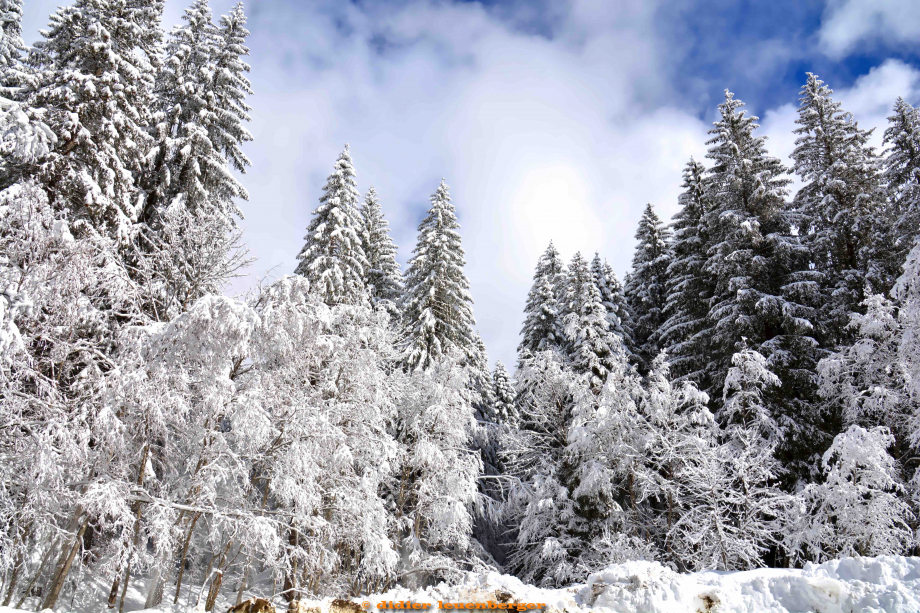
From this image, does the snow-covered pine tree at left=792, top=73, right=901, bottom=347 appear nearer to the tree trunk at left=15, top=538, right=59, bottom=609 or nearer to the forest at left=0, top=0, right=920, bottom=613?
the forest at left=0, top=0, right=920, bottom=613

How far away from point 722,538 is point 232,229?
1396 centimetres

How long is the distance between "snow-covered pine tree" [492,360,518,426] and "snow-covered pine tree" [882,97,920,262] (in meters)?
16.9

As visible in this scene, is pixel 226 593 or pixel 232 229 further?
pixel 226 593

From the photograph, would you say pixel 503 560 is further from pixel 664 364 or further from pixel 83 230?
pixel 83 230

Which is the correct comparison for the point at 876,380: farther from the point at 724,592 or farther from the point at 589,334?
the point at 724,592

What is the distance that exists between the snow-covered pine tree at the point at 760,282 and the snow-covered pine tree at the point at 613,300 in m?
3.92

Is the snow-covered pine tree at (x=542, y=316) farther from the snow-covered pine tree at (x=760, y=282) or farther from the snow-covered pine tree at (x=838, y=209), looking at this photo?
the snow-covered pine tree at (x=838, y=209)

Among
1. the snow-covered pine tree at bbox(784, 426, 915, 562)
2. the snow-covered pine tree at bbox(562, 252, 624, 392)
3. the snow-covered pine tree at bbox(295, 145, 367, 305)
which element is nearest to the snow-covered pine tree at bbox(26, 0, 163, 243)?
the snow-covered pine tree at bbox(295, 145, 367, 305)

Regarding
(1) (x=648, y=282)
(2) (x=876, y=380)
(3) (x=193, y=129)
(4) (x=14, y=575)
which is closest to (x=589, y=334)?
(1) (x=648, y=282)

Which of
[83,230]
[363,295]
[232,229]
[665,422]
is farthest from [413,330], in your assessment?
[83,230]

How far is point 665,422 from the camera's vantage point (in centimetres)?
1419

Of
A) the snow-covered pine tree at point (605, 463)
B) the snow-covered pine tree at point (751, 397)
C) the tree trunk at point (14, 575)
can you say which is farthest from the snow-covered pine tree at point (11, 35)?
the snow-covered pine tree at point (751, 397)

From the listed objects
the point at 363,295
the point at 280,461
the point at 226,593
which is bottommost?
the point at 226,593

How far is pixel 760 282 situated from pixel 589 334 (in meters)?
5.72
